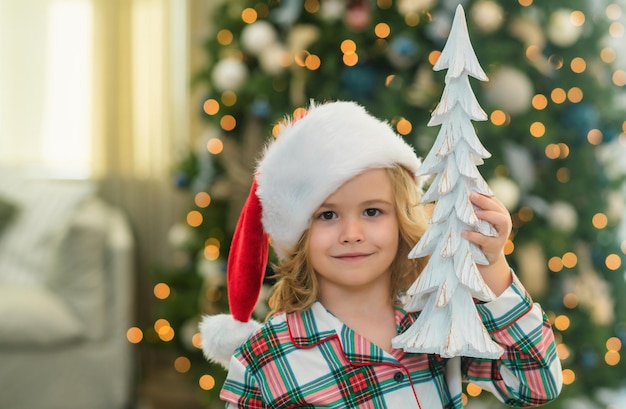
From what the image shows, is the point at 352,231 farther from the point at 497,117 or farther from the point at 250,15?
the point at 250,15

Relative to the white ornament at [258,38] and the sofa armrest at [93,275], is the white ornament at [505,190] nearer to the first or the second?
the white ornament at [258,38]

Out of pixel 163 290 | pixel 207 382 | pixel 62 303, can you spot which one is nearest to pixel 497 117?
pixel 207 382

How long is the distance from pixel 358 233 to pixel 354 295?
0.12 meters

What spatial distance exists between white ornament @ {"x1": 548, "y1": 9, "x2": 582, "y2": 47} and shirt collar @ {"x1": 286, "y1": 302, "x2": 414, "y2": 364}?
2.01m

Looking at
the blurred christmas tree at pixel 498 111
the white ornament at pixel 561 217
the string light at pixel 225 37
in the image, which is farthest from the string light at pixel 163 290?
the white ornament at pixel 561 217

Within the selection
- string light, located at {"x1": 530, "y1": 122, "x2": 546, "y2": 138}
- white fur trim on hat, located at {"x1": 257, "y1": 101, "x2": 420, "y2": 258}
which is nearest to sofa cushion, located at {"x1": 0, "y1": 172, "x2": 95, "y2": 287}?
string light, located at {"x1": 530, "y1": 122, "x2": 546, "y2": 138}

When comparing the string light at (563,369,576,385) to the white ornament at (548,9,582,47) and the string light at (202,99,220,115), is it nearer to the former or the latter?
the white ornament at (548,9,582,47)

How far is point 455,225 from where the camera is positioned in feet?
3.57

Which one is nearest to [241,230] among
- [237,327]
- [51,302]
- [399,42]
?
[237,327]

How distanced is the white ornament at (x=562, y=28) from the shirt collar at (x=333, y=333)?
2.01m

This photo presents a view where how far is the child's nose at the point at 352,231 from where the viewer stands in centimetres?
116

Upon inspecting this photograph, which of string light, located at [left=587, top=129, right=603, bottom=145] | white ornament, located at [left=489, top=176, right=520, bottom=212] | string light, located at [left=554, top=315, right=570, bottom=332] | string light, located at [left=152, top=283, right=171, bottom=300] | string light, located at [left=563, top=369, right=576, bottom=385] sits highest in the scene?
string light, located at [left=587, top=129, right=603, bottom=145]

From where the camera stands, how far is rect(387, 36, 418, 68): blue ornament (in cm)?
271

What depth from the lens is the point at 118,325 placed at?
355 centimetres
